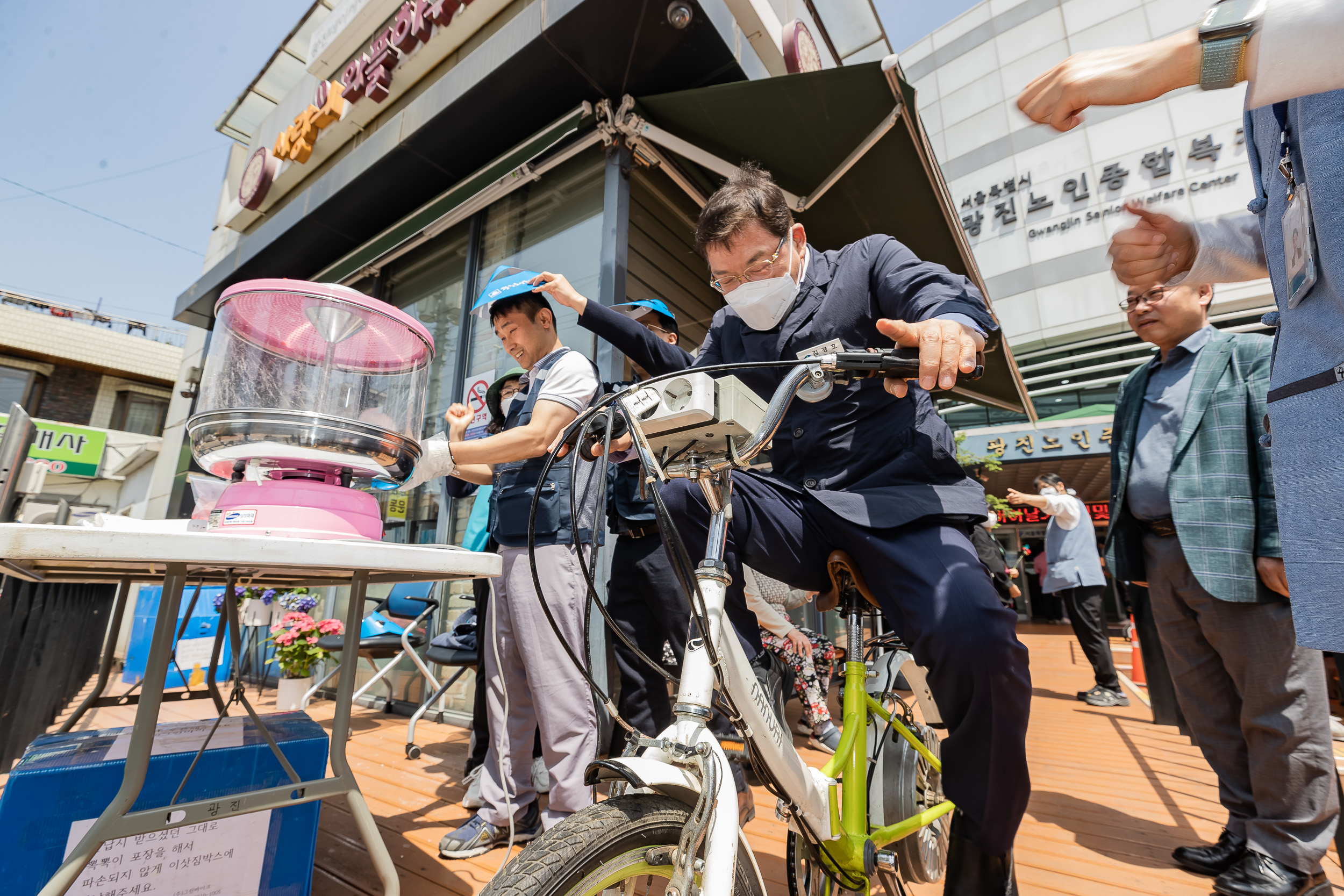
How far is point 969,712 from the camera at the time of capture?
3.88 ft

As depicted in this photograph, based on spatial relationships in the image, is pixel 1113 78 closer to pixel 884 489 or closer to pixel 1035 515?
pixel 884 489

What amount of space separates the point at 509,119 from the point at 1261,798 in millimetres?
4963

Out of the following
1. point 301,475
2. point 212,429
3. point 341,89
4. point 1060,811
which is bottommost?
point 1060,811

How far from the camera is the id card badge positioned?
68cm

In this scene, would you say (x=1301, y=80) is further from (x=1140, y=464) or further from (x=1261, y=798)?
(x=1261, y=798)

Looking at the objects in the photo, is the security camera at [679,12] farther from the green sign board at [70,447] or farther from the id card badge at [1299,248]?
the green sign board at [70,447]

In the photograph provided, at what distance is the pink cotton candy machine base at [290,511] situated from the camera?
1116 mm

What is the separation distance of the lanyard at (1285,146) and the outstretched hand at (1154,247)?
0.20 m

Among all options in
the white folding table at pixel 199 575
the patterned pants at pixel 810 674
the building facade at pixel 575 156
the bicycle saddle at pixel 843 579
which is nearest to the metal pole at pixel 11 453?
the white folding table at pixel 199 575

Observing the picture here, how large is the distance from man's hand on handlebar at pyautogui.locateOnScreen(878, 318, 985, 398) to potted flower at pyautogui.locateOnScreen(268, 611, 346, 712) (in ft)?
14.1

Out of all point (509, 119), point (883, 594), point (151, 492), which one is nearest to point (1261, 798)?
point (883, 594)

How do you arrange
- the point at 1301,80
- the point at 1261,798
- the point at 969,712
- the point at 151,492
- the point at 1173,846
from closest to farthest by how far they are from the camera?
the point at 1301,80, the point at 969,712, the point at 1261,798, the point at 1173,846, the point at 151,492

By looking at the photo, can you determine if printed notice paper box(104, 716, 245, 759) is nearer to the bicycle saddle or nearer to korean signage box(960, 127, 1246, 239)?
the bicycle saddle

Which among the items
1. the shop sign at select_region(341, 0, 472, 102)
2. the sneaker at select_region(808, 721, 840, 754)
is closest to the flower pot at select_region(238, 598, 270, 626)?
the sneaker at select_region(808, 721, 840, 754)
